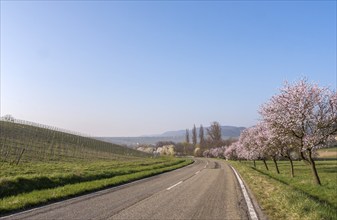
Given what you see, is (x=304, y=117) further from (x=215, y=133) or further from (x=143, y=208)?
(x=215, y=133)

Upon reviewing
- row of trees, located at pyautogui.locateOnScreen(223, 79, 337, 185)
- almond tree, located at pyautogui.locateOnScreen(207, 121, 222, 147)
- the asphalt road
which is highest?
almond tree, located at pyautogui.locateOnScreen(207, 121, 222, 147)

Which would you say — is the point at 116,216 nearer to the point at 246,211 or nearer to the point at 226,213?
the point at 226,213

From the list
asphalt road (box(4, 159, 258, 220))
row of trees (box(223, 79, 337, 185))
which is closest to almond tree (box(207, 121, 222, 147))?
row of trees (box(223, 79, 337, 185))

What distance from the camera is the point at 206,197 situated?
1439 centimetres

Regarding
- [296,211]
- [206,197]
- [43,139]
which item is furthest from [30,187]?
[43,139]

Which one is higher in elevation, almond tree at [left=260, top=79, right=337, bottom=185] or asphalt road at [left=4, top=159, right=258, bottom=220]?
almond tree at [left=260, top=79, right=337, bottom=185]

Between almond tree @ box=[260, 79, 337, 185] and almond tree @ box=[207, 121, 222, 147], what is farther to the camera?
almond tree @ box=[207, 121, 222, 147]

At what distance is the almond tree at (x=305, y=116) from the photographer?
23609mm

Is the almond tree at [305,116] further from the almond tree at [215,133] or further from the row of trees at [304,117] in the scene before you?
the almond tree at [215,133]

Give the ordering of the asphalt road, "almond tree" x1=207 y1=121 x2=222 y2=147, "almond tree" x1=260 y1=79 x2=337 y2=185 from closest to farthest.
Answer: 1. the asphalt road
2. "almond tree" x1=260 y1=79 x2=337 y2=185
3. "almond tree" x1=207 y1=121 x2=222 y2=147

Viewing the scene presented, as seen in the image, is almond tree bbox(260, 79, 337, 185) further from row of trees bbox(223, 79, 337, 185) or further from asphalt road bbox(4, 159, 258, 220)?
asphalt road bbox(4, 159, 258, 220)

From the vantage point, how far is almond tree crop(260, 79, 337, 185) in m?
23.6

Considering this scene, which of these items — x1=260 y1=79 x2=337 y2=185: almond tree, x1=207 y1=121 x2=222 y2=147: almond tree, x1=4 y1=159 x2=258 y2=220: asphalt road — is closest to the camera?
x1=4 y1=159 x2=258 y2=220: asphalt road

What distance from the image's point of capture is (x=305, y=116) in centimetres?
2416
